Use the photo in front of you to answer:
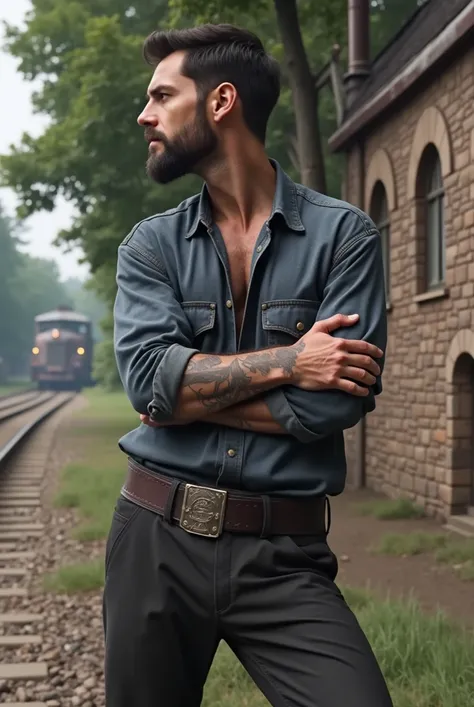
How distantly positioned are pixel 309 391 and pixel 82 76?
50.3ft

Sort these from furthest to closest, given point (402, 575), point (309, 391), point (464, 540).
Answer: point (464, 540) < point (402, 575) < point (309, 391)

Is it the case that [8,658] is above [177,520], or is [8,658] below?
below

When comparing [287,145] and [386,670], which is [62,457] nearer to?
[287,145]

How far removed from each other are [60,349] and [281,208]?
44024 millimetres

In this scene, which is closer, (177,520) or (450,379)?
(177,520)

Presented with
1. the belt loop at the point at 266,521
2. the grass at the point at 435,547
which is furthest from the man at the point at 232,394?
the grass at the point at 435,547

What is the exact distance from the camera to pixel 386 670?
451 centimetres

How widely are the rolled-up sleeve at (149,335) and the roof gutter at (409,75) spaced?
7052 mm

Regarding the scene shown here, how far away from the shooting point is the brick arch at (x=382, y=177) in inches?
444

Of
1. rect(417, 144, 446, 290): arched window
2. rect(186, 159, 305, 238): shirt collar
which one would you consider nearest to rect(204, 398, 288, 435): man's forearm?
rect(186, 159, 305, 238): shirt collar

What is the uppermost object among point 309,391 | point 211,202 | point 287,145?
point 287,145

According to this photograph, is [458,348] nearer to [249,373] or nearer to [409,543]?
[409,543]

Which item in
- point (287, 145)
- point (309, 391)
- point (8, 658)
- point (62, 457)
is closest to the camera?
point (309, 391)

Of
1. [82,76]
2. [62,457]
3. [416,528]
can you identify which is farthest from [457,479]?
[82,76]
